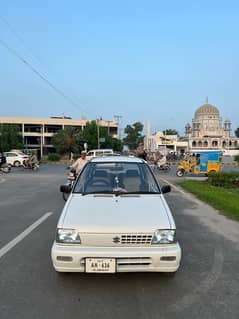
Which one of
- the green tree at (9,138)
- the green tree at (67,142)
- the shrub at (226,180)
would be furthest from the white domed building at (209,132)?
the shrub at (226,180)

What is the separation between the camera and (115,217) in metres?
4.47

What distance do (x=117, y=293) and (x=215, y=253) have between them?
7.52ft

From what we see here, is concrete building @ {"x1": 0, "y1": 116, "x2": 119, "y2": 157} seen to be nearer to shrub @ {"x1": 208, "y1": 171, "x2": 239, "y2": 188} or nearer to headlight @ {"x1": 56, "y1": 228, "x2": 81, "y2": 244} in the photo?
shrub @ {"x1": 208, "y1": 171, "x2": 239, "y2": 188}

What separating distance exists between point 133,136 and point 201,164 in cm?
12721

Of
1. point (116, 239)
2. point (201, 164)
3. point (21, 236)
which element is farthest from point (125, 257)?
point (201, 164)

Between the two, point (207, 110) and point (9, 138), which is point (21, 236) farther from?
point (207, 110)

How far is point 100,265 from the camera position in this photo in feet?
13.4

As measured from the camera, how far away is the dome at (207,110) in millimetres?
122094

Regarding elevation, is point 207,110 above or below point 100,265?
above

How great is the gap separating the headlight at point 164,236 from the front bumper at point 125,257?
0.22 ft

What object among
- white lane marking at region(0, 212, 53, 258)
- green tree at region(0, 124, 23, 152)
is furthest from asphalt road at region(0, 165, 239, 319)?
green tree at region(0, 124, 23, 152)

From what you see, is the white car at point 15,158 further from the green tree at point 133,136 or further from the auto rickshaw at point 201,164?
the green tree at point 133,136

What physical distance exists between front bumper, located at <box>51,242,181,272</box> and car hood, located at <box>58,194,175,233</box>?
22 cm

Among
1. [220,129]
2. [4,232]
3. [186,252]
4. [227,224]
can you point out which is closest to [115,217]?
[186,252]
